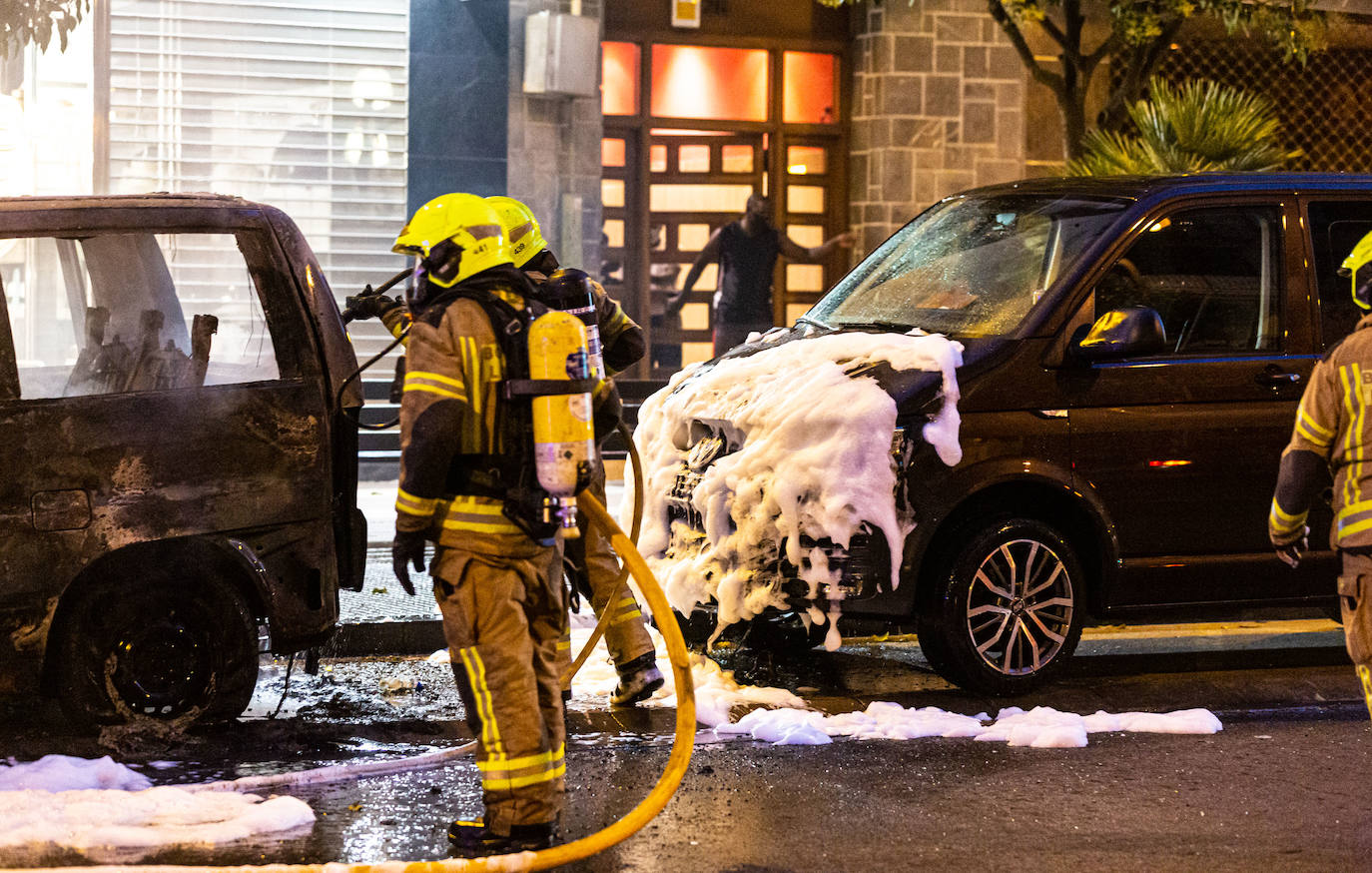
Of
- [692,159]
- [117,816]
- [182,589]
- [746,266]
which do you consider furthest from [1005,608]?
[692,159]

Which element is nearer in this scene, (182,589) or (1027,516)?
(182,589)

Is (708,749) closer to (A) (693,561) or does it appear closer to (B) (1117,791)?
(A) (693,561)

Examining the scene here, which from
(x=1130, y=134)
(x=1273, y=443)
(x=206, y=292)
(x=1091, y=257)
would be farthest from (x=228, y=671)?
(x=1130, y=134)

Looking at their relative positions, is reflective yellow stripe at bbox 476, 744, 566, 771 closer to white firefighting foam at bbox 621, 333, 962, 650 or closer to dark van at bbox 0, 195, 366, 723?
dark van at bbox 0, 195, 366, 723

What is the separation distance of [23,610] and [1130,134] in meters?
8.88

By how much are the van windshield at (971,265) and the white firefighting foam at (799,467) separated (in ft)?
1.12

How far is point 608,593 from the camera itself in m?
6.12

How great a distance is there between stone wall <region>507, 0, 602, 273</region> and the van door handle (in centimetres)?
695

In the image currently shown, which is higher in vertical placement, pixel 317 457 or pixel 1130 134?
pixel 1130 134

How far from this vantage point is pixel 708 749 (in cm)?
568

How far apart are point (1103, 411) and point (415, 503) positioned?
3058 millimetres

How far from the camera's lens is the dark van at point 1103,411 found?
244 inches

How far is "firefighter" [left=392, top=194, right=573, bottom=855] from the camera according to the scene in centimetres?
447

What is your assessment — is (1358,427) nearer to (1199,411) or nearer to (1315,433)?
(1315,433)
